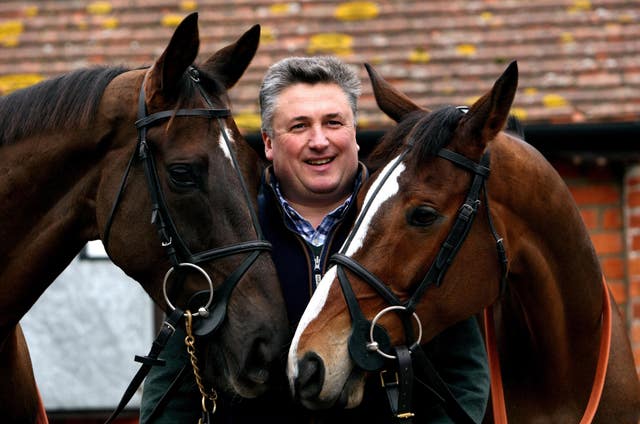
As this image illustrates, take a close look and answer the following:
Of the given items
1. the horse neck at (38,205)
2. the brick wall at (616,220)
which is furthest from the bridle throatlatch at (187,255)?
the brick wall at (616,220)

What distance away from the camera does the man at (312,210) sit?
11.9 feet

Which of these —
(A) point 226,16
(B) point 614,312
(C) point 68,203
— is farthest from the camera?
(A) point 226,16

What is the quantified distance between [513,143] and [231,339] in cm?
133

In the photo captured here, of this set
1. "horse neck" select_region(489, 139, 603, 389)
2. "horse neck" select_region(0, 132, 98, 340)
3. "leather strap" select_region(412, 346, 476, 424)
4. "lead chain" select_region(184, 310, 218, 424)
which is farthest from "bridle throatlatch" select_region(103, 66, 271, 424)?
"horse neck" select_region(489, 139, 603, 389)

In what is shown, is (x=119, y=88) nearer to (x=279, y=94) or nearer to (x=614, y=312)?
(x=279, y=94)

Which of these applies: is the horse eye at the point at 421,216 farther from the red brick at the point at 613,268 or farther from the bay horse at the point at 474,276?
the red brick at the point at 613,268

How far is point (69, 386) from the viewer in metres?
7.57

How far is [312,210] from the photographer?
3.77 meters

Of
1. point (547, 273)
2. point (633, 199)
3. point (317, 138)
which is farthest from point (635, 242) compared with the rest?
point (317, 138)

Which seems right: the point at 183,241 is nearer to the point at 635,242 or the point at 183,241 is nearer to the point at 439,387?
the point at 439,387

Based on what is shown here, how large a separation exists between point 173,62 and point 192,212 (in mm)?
534

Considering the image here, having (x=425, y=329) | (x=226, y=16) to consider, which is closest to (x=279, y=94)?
(x=425, y=329)

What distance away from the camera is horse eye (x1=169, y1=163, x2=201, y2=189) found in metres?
3.49

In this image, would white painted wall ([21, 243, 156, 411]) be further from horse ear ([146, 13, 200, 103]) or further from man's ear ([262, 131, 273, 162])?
horse ear ([146, 13, 200, 103])
